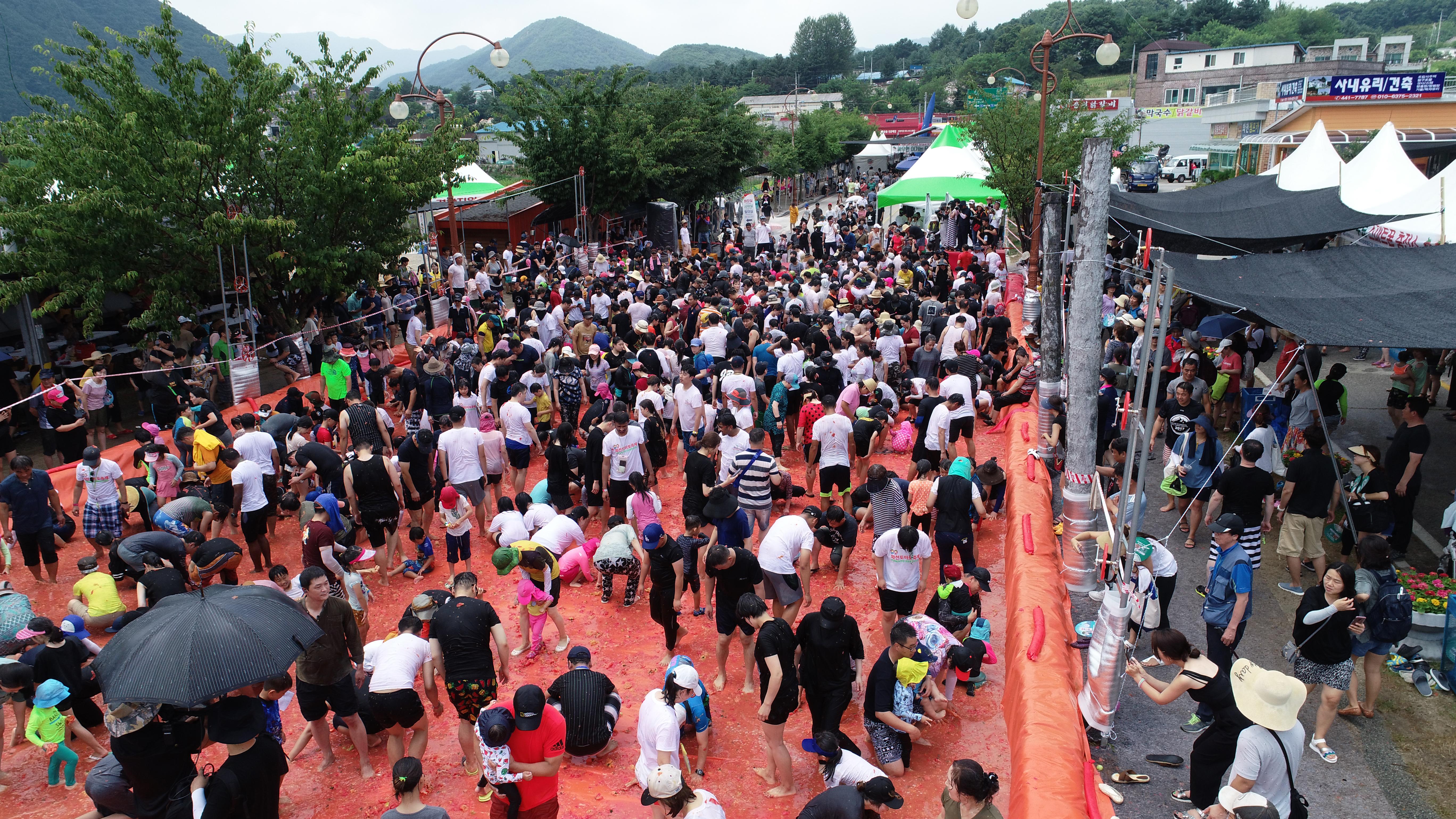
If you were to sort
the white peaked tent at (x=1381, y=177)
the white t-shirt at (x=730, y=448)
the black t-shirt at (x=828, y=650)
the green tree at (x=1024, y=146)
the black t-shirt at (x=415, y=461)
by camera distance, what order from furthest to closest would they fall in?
the green tree at (x=1024, y=146)
the white peaked tent at (x=1381, y=177)
the black t-shirt at (x=415, y=461)
the white t-shirt at (x=730, y=448)
the black t-shirt at (x=828, y=650)

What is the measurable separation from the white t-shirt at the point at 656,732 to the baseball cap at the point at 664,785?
1.47 ft

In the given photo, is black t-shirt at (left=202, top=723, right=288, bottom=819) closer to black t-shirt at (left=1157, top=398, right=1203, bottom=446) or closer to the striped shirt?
the striped shirt

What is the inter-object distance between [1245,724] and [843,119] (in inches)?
2294

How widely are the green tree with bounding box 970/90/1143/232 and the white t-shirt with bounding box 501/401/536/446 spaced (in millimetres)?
14270

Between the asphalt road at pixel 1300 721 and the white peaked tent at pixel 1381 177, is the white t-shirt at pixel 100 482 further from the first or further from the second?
the white peaked tent at pixel 1381 177

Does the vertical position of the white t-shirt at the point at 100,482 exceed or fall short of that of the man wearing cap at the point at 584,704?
it exceeds it

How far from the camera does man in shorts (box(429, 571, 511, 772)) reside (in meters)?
5.80

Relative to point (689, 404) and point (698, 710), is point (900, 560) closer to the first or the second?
point (698, 710)

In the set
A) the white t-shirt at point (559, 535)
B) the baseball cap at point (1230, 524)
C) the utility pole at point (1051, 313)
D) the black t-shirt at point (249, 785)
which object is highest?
the utility pole at point (1051, 313)

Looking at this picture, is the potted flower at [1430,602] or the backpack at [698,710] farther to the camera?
the potted flower at [1430,602]

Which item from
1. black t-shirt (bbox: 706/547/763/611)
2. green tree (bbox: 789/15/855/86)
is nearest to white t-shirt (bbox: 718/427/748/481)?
black t-shirt (bbox: 706/547/763/611)

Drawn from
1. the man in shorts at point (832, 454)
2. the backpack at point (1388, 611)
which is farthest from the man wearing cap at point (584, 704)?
the backpack at point (1388, 611)

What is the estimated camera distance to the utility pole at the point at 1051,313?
8.44 m

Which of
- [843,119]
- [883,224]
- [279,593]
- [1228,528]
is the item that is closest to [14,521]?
[279,593]
